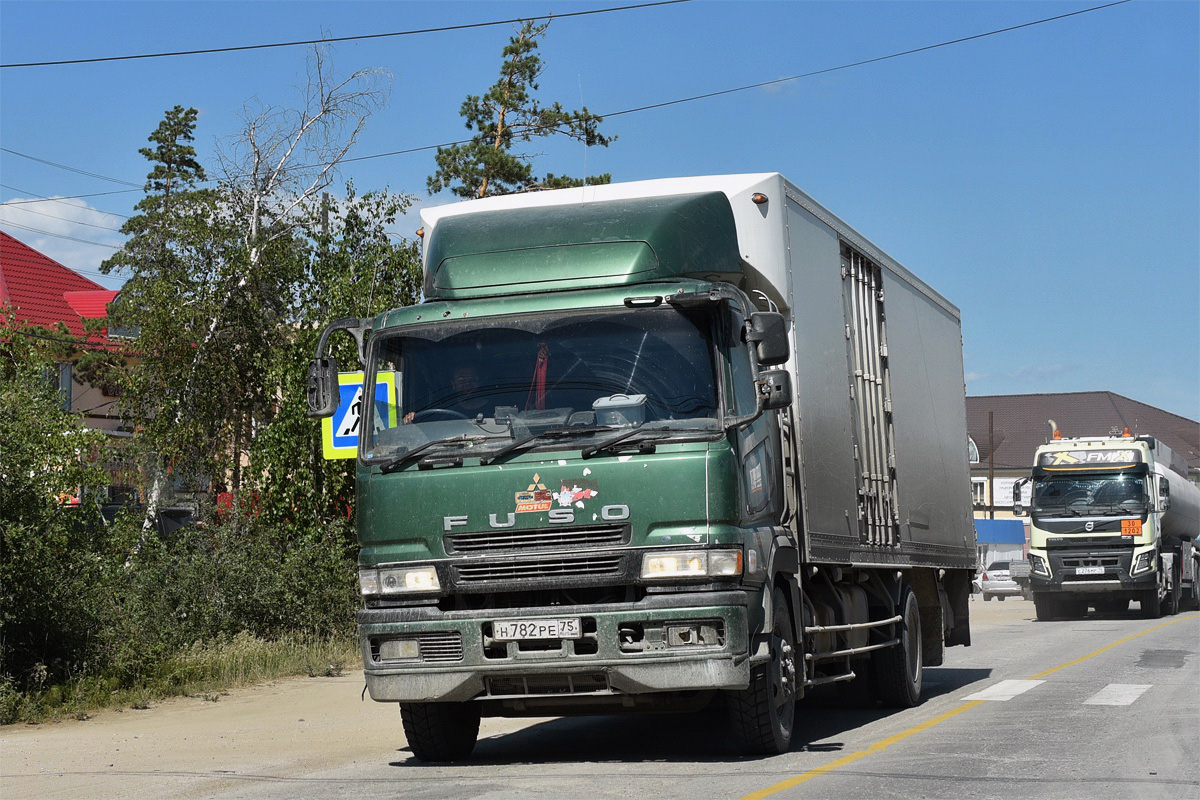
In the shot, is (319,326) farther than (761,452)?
Yes

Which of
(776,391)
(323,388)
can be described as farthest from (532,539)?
(323,388)

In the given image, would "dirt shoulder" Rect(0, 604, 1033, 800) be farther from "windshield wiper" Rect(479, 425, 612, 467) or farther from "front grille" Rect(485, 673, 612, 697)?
"windshield wiper" Rect(479, 425, 612, 467)

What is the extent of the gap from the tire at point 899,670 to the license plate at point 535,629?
4935 mm

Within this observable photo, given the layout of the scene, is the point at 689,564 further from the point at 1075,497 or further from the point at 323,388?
the point at 1075,497

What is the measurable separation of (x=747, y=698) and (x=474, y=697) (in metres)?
1.72

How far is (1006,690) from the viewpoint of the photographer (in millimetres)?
14523

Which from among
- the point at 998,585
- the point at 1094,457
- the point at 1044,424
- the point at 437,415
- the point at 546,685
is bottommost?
the point at 998,585

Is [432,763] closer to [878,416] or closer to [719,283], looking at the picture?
[719,283]

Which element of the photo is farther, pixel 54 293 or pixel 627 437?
pixel 54 293

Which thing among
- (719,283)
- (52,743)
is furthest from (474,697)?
(52,743)

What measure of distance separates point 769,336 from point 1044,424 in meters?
88.7

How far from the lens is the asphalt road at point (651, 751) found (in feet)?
27.1

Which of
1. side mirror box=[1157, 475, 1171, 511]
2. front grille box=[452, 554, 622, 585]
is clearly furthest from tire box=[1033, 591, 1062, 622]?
front grille box=[452, 554, 622, 585]

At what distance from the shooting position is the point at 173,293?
20.1 m
